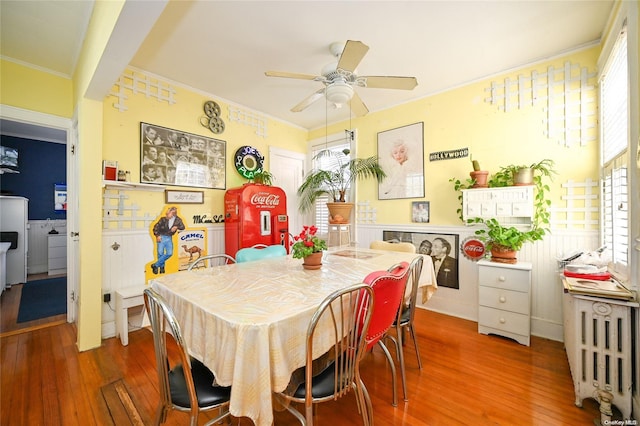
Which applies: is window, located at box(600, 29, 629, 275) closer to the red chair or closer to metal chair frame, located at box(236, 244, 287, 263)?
the red chair

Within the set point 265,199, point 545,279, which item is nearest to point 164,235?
point 265,199

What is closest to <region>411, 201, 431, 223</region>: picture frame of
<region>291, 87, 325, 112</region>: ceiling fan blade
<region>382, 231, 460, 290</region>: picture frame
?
<region>382, 231, 460, 290</region>: picture frame

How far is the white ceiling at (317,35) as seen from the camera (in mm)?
2105

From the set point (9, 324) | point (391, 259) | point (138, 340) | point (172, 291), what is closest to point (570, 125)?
point (391, 259)

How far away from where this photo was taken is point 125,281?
2969 mm

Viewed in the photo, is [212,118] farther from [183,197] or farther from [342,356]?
[342,356]

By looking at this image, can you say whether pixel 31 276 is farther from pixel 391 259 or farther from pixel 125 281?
pixel 391 259

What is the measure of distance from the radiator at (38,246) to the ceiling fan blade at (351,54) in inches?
278

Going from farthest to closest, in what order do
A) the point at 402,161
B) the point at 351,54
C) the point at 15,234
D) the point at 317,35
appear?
the point at 15,234, the point at 402,161, the point at 317,35, the point at 351,54

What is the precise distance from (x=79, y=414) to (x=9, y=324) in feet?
7.92

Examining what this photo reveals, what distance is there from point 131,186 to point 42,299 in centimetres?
274

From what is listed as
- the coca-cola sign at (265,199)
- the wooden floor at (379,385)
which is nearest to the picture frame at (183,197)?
the coca-cola sign at (265,199)

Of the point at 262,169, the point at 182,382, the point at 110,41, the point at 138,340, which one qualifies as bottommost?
the point at 138,340

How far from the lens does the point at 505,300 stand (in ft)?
8.85
